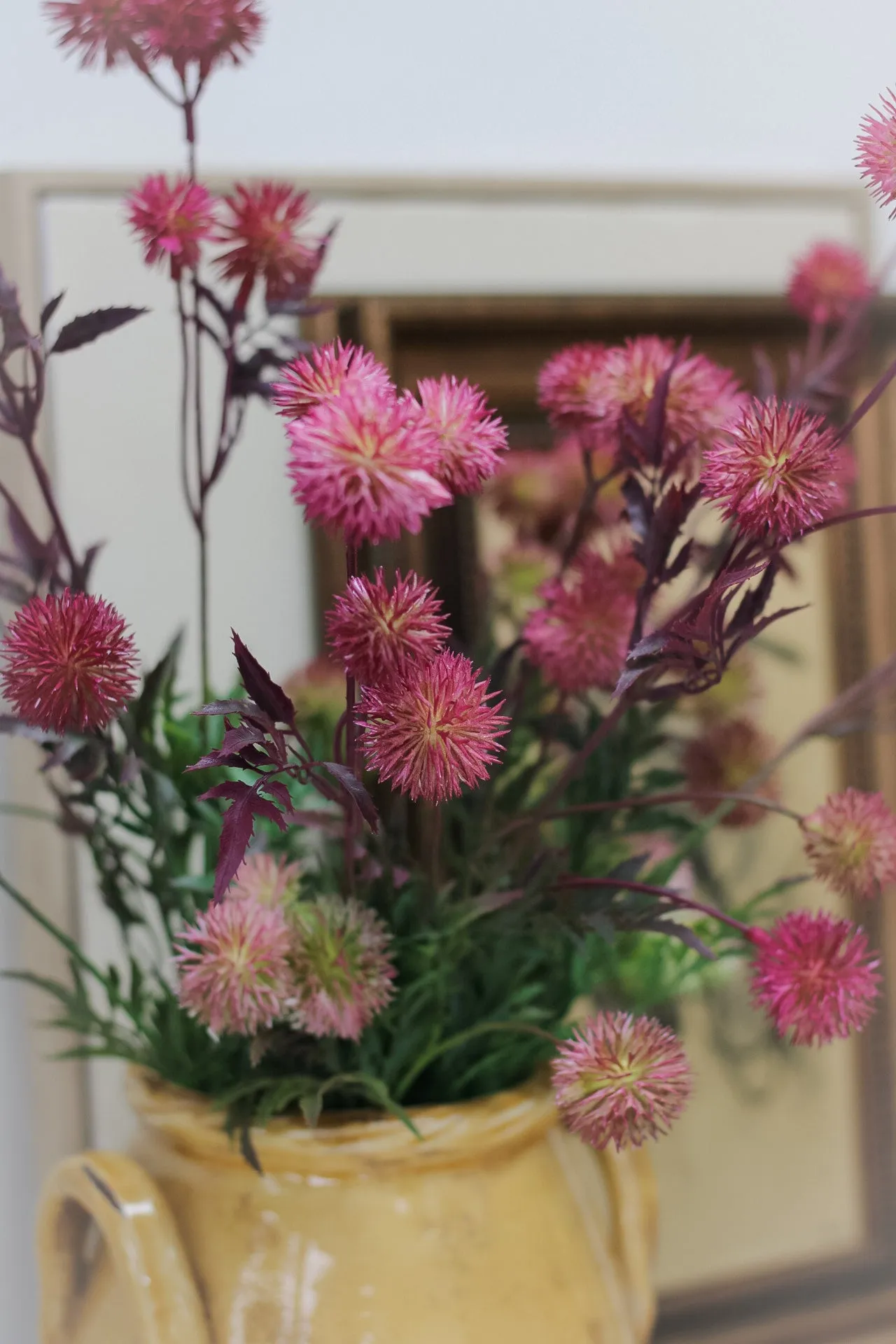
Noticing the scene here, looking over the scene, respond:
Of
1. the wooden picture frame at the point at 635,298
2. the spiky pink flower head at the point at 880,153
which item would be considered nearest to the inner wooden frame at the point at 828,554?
the wooden picture frame at the point at 635,298

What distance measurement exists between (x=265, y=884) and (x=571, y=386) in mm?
152

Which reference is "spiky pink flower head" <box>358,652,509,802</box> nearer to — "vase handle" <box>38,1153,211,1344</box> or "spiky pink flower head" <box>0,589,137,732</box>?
"spiky pink flower head" <box>0,589,137,732</box>

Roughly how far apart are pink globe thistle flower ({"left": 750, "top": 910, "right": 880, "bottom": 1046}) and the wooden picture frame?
0.22 metres

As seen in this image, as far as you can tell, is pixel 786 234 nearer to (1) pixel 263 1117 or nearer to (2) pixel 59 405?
(2) pixel 59 405

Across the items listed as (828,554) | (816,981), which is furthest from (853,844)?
(828,554)

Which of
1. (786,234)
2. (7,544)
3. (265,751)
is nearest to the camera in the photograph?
(265,751)

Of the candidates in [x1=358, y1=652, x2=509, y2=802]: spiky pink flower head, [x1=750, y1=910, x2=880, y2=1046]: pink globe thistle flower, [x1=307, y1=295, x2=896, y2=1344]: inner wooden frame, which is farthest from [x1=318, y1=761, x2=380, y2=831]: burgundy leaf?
[x1=307, y1=295, x2=896, y2=1344]: inner wooden frame

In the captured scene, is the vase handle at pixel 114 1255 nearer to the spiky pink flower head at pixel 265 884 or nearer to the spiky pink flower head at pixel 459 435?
the spiky pink flower head at pixel 265 884

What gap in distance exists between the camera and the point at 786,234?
1.72 feet

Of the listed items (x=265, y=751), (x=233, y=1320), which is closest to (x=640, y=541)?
(x=265, y=751)

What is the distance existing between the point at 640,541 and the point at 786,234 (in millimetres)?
299

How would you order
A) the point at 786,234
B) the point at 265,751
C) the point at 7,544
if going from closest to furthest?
1. the point at 265,751
2. the point at 7,544
3. the point at 786,234

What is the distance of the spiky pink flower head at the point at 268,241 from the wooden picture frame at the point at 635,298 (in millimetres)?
126

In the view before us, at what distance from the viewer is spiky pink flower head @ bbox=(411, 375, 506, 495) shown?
0.24 metres
